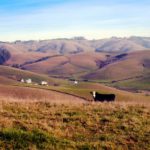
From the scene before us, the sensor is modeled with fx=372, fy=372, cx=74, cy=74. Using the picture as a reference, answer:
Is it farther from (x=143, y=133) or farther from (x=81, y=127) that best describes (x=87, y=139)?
(x=143, y=133)

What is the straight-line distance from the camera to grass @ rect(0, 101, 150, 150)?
42.6ft

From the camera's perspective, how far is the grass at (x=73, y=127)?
12984 mm

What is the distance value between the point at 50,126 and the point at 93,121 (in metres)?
1.93

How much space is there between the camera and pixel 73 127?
14758 millimetres

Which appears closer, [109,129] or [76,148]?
[76,148]

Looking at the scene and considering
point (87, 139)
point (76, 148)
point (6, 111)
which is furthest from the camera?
point (6, 111)

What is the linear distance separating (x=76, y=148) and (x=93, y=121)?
2974 mm

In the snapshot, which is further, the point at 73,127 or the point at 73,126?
the point at 73,126

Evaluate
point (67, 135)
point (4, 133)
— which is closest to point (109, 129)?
point (67, 135)

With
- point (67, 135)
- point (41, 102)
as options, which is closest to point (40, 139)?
point (67, 135)

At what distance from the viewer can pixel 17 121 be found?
48.9 feet

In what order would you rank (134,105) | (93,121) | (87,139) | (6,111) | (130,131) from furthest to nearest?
(134,105) < (6,111) < (93,121) < (130,131) < (87,139)

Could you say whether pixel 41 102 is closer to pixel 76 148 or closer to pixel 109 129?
pixel 109 129

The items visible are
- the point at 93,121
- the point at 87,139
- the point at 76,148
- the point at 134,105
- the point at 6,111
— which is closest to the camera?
the point at 76,148
